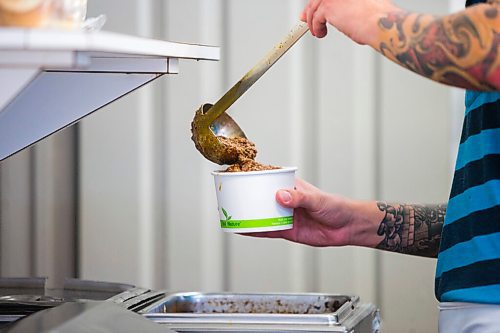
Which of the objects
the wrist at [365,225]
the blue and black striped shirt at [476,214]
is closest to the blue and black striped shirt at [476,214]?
the blue and black striped shirt at [476,214]

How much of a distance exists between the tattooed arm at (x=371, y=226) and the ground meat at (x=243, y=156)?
270 mm

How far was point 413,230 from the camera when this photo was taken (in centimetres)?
212

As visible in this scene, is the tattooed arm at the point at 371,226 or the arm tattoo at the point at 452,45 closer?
the arm tattoo at the point at 452,45

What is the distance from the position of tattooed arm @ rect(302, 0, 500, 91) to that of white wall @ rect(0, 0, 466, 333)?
1363mm

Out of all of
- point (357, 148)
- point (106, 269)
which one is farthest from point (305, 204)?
point (106, 269)

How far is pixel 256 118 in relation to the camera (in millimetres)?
2982

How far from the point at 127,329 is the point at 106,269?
1.70 metres

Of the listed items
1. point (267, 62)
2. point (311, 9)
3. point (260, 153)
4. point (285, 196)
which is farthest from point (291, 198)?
point (260, 153)

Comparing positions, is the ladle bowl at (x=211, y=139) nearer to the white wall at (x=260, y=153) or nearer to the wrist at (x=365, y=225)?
the wrist at (x=365, y=225)

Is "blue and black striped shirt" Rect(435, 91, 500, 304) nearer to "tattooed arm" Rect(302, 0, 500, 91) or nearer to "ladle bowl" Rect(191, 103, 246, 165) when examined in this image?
"tattooed arm" Rect(302, 0, 500, 91)

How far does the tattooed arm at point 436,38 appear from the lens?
4.57 ft

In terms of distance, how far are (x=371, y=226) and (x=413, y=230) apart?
0.31 ft

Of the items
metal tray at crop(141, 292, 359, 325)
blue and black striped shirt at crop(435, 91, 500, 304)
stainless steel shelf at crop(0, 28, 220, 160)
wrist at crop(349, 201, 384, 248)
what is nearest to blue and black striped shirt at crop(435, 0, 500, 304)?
blue and black striped shirt at crop(435, 91, 500, 304)

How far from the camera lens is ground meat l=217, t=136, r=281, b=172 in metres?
1.82
